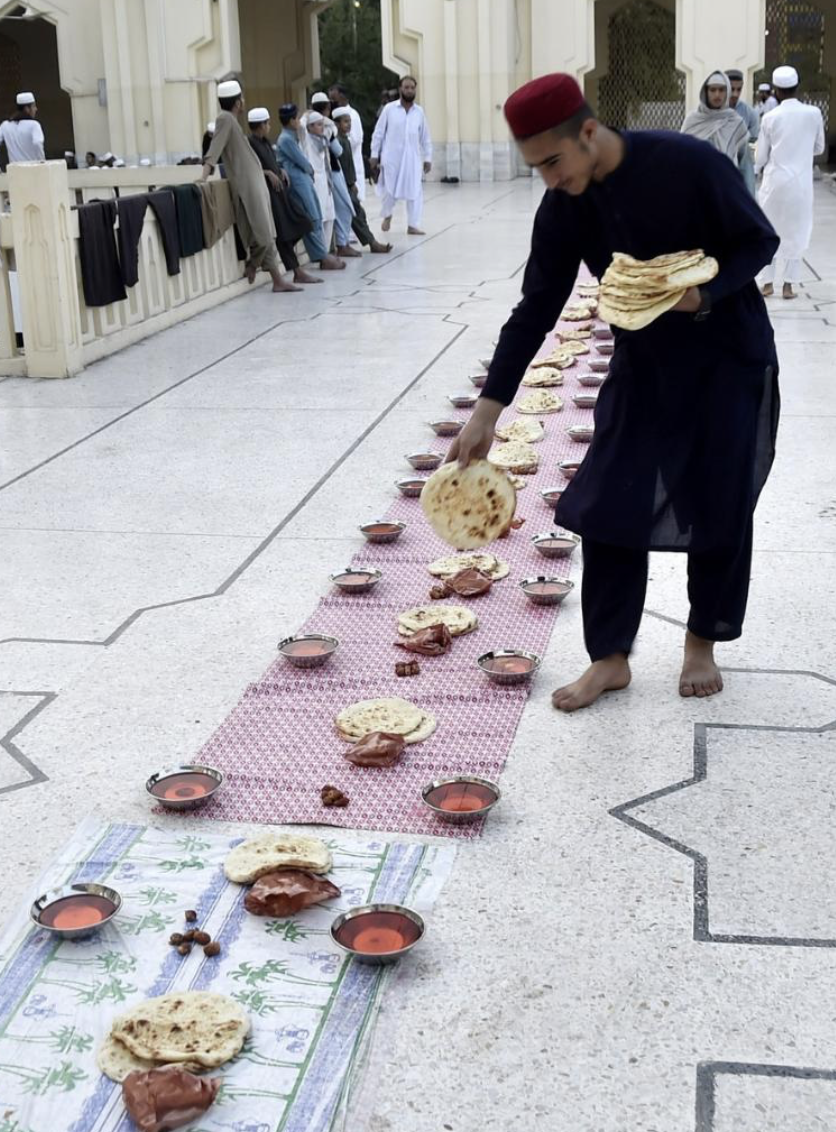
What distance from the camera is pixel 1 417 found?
7195 millimetres

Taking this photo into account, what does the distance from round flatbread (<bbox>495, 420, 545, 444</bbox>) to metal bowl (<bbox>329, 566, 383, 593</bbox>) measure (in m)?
1.89

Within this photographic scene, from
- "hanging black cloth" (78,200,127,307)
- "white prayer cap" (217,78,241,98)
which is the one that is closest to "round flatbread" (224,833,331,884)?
"hanging black cloth" (78,200,127,307)

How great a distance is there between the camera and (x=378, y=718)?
3.51 meters

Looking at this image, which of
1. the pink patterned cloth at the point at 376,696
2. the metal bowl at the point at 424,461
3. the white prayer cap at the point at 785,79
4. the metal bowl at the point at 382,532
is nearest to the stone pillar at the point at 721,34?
the white prayer cap at the point at 785,79

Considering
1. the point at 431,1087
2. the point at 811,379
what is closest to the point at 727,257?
the point at 431,1087

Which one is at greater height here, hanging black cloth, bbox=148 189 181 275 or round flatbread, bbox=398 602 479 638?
hanging black cloth, bbox=148 189 181 275

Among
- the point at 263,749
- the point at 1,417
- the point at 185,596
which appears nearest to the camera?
the point at 263,749

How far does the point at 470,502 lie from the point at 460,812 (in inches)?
33.3

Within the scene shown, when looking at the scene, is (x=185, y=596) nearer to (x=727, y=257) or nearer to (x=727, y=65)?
(x=727, y=257)

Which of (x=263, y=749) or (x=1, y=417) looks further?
(x=1, y=417)

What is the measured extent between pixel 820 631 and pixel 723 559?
80 cm

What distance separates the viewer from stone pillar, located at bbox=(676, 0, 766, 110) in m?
21.9

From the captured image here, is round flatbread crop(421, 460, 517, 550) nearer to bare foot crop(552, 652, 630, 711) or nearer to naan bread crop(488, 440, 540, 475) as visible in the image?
bare foot crop(552, 652, 630, 711)

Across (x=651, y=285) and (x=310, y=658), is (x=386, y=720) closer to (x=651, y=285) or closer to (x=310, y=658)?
(x=310, y=658)
